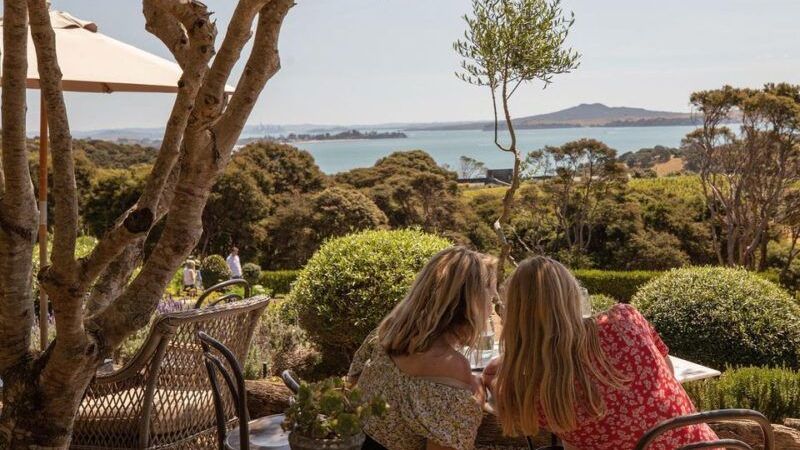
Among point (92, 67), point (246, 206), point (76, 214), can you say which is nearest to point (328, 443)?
point (76, 214)

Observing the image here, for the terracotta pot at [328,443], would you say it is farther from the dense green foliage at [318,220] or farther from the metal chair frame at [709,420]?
the dense green foliage at [318,220]

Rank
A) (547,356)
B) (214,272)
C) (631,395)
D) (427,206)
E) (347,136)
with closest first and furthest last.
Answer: (547,356) → (631,395) → (214,272) → (427,206) → (347,136)

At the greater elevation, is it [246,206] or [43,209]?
[43,209]

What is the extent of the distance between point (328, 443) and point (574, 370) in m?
0.77

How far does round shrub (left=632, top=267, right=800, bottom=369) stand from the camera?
6.52 m

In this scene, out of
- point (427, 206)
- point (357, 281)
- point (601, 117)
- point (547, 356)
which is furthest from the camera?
point (601, 117)

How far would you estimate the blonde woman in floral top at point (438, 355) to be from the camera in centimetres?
268

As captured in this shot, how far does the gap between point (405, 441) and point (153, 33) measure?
5.62 ft

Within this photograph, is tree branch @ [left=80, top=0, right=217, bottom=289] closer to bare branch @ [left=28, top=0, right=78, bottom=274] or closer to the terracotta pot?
bare branch @ [left=28, top=0, right=78, bottom=274]

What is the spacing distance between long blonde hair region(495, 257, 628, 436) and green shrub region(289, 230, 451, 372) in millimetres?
4244

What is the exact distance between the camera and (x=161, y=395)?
3.60 metres

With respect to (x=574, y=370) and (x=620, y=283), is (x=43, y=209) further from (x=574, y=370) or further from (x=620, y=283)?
(x=620, y=283)

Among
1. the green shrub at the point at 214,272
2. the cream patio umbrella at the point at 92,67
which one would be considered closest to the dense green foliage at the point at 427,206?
the green shrub at the point at 214,272

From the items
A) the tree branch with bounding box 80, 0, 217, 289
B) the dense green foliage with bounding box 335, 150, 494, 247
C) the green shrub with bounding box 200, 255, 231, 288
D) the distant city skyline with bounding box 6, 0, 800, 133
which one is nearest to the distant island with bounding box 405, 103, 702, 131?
the distant city skyline with bounding box 6, 0, 800, 133
